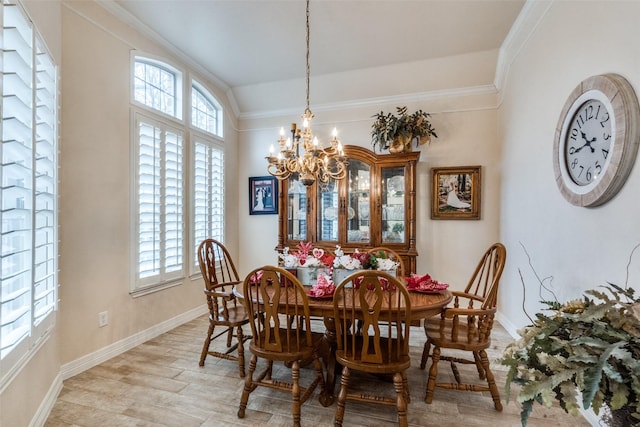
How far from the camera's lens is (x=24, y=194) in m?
1.64

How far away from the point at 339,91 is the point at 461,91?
5.28 feet

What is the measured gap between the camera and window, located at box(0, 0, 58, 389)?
1.45 metres

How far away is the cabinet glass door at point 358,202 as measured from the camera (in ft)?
12.7

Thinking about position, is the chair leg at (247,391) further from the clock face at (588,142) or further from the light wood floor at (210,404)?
the clock face at (588,142)

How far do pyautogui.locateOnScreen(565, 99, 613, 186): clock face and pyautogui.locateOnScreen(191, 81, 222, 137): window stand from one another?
151 inches

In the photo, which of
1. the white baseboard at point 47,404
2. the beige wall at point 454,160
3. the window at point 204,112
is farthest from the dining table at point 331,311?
the window at point 204,112

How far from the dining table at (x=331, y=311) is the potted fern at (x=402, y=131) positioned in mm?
2077

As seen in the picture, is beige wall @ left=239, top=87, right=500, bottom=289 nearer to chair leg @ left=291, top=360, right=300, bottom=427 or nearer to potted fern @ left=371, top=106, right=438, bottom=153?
potted fern @ left=371, top=106, right=438, bottom=153

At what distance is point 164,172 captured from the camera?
3.23m

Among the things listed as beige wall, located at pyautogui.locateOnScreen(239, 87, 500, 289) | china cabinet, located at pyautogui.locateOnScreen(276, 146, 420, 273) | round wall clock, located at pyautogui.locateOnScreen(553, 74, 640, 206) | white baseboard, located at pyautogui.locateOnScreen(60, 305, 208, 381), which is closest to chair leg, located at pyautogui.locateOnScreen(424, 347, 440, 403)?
round wall clock, located at pyautogui.locateOnScreen(553, 74, 640, 206)

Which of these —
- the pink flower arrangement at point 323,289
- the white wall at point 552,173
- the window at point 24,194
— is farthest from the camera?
the pink flower arrangement at point 323,289

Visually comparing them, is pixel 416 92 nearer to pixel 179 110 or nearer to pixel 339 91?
pixel 339 91

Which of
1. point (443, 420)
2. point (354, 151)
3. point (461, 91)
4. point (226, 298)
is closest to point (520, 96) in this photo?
point (461, 91)

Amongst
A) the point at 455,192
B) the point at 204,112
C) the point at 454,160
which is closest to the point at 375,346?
the point at 455,192
